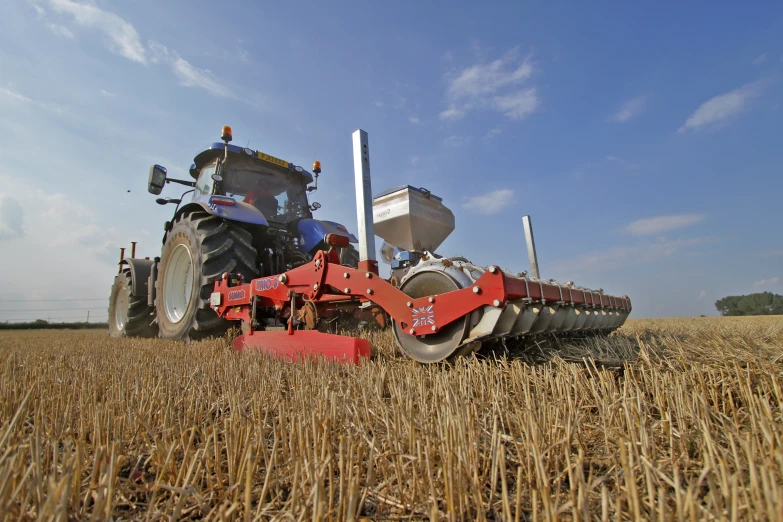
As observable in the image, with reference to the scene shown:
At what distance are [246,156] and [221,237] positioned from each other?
5.17 feet

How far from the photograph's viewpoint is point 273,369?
7.16 feet

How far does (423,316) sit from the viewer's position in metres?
2.18

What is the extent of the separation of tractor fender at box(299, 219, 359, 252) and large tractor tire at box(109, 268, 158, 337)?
7.63ft

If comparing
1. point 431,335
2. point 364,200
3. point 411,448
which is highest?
point 364,200

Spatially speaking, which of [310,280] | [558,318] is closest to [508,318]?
[558,318]

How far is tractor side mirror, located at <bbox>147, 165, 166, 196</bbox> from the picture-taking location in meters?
4.92

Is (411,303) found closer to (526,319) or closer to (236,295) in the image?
(526,319)

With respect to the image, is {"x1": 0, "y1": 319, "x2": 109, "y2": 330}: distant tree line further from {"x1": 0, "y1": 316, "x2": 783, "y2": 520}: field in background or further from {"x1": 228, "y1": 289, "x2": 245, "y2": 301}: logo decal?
{"x1": 0, "y1": 316, "x2": 783, "y2": 520}: field in background

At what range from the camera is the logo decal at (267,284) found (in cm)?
315

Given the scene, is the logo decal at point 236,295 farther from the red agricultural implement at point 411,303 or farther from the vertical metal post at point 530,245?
the vertical metal post at point 530,245

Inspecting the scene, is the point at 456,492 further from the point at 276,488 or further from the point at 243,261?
the point at 243,261

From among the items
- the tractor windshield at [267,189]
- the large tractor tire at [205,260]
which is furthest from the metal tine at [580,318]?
the tractor windshield at [267,189]

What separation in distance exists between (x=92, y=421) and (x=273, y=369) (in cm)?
90

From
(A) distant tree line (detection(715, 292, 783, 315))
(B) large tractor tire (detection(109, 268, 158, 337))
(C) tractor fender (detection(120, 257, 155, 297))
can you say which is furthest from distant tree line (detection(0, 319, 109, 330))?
(A) distant tree line (detection(715, 292, 783, 315))
